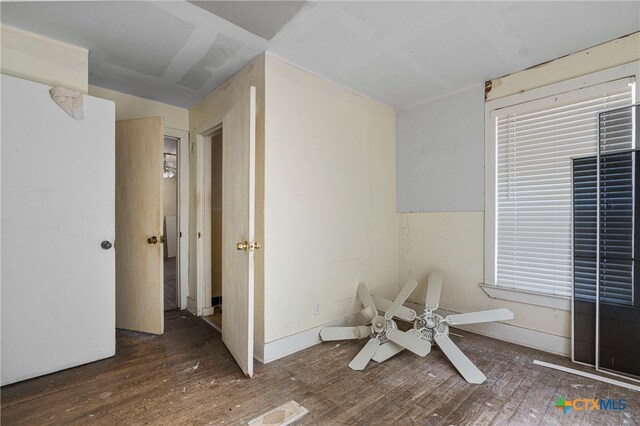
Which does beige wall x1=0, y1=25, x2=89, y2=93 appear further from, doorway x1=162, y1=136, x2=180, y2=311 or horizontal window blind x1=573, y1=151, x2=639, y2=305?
horizontal window blind x1=573, y1=151, x2=639, y2=305

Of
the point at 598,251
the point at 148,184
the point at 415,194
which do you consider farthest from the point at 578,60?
the point at 148,184

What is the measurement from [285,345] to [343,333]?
1.81 feet

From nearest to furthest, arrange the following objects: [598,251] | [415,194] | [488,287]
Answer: [598,251] → [488,287] → [415,194]

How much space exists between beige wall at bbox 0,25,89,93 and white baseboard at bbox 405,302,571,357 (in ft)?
13.4

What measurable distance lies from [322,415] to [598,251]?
7.63 feet

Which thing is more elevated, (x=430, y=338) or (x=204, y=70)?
(x=204, y=70)

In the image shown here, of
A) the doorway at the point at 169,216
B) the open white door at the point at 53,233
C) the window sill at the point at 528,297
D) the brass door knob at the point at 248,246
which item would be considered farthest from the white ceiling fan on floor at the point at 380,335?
the doorway at the point at 169,216

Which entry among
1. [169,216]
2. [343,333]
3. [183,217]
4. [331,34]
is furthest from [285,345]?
[169,216]

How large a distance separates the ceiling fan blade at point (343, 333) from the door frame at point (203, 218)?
1566 mm

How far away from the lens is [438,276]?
9.66 ft

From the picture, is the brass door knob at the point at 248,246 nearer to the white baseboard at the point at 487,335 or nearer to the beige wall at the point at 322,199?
the beige wall at the point at 322,199

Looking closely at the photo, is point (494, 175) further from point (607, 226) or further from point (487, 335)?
point (487, 335)

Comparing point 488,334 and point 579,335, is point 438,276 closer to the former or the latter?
point 488,334

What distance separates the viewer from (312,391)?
1.97 meters
